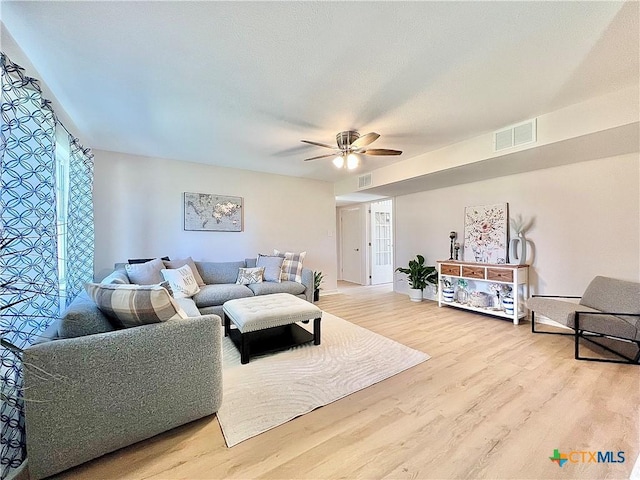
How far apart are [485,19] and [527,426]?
2454mm

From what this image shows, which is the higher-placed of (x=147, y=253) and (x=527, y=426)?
(x=147, y=253)

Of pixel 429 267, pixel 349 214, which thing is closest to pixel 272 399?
pixel 429 267

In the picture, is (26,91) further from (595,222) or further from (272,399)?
(595,222)

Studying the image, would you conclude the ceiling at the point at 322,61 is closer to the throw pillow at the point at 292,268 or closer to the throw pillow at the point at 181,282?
the throw pillow at the point at 181,282

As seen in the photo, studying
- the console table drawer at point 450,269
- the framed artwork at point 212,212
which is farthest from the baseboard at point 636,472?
the framed artwork at point 212,212

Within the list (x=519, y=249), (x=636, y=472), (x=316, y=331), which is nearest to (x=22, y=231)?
(x=316, y=331)

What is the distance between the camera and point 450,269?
13.8 ft

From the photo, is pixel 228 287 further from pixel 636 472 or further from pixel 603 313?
pixel 603 313

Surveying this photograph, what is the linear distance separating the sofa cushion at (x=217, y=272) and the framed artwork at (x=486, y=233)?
384 cm

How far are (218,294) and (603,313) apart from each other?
4.15 meters

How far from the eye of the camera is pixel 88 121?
2.78 metres

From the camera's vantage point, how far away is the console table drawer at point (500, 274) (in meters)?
3.52

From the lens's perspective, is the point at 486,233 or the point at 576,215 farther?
the point at 486,233

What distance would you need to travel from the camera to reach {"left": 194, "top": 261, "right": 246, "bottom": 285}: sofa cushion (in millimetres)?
4016
